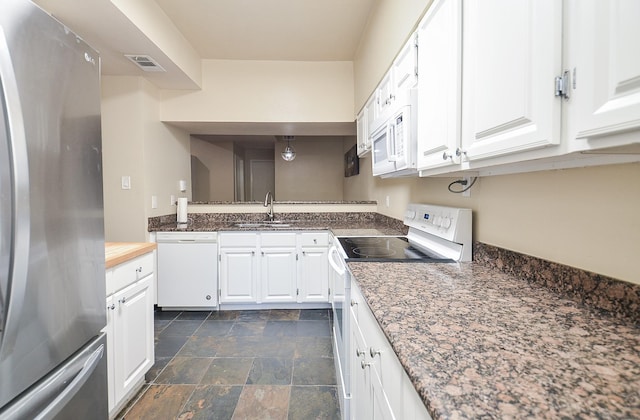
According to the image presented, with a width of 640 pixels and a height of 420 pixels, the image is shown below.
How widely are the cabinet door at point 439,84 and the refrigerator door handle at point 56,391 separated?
1447 mm

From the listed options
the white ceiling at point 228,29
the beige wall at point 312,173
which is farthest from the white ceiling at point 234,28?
the beige wall at point 312,173

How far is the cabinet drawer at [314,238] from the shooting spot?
9.50 feet

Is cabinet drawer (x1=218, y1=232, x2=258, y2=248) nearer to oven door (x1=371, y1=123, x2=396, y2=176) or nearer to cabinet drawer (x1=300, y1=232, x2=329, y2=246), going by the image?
cabinet drawer (x1=300, y1=232, x2=329, y2=246)

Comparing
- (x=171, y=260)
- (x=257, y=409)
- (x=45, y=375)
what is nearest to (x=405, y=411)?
(x=45, y=375)

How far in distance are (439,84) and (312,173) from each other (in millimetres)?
4659

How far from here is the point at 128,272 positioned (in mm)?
1548

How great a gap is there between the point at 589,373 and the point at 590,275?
15.7 inches

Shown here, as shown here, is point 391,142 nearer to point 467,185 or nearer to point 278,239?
point 467,185

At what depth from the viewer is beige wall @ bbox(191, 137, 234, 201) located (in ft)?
18.5

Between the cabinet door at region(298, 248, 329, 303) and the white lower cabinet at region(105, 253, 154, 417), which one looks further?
the cabinet door at region(298, 248, 329, 303)

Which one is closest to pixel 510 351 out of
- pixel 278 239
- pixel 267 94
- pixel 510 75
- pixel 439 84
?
pixel 510 75

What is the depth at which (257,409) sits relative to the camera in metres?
1.60

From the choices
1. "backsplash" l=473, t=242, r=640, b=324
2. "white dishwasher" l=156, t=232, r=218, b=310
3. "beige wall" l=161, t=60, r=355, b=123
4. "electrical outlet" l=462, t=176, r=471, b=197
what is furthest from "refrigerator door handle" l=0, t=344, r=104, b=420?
"beige wall" l=161, t=60, r=355, b=123

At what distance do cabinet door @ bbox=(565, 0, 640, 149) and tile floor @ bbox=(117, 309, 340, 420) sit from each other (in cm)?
169
